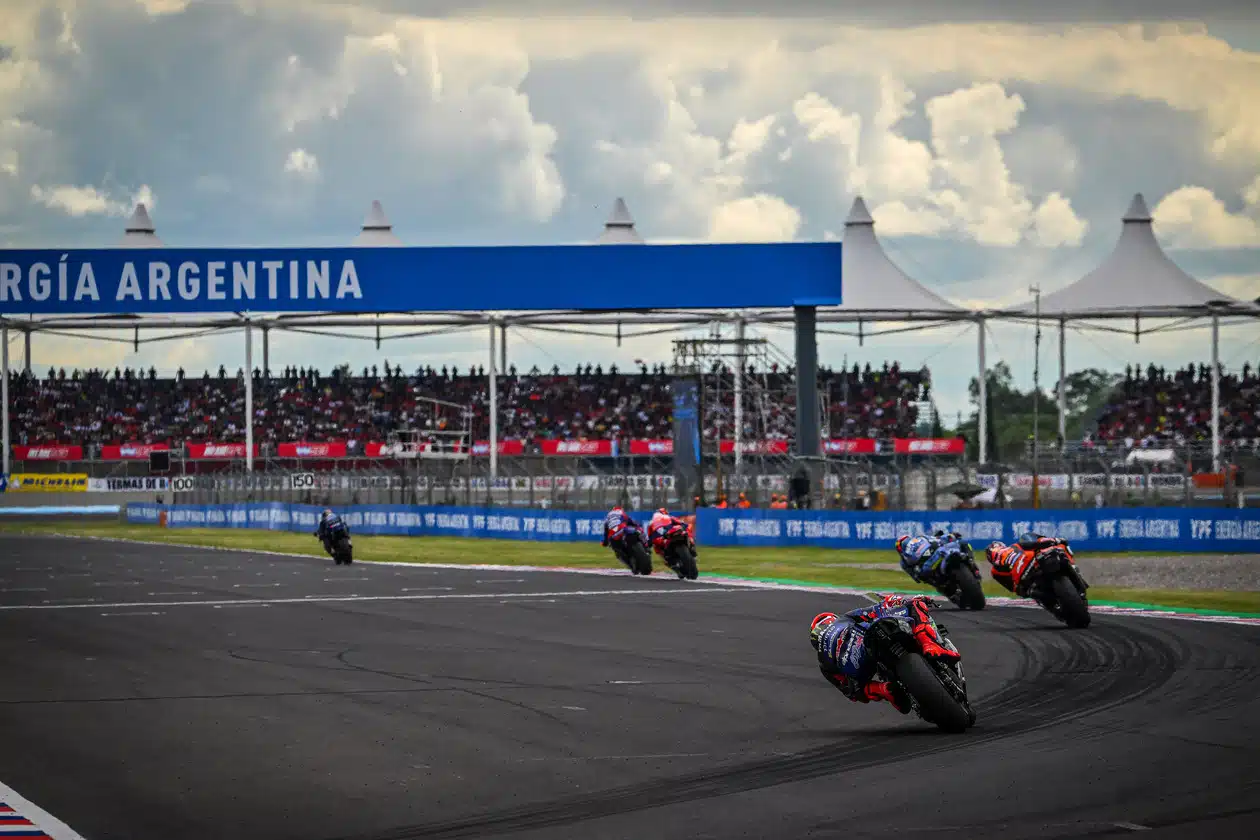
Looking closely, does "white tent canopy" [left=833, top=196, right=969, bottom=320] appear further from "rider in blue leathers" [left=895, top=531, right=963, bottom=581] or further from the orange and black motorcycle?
the orange and black motorcycle

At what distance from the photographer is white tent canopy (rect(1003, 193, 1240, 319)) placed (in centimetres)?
6200

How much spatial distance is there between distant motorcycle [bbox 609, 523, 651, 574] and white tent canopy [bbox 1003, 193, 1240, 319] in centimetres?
3573

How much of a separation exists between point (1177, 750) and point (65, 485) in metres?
73.5

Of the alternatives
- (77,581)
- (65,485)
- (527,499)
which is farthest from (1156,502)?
(65,485)

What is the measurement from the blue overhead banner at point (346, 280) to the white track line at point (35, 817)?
33.3 meters

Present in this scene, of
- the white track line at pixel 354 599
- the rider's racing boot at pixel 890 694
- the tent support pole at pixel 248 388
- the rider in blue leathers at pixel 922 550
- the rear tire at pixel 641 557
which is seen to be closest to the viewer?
the rider's racing boot at pixel 890 694

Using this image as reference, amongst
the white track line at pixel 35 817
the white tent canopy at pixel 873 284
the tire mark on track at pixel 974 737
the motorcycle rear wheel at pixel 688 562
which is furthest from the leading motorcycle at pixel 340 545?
the white tent canopy at pixel 873 284

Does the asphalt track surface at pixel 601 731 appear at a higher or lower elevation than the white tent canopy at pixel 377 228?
lower

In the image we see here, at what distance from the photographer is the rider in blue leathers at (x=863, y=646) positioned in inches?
429

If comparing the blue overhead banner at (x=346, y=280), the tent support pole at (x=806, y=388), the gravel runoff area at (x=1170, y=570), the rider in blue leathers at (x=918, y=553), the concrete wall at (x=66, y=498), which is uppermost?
the blue overhead banner at (x=346, y=280)

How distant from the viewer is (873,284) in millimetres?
62188

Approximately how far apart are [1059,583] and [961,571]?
9.53 feet

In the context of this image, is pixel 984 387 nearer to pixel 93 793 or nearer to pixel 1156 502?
pixel 1156 502

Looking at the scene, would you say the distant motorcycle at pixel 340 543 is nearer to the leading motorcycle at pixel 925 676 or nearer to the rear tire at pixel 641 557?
the rear tire at pixel 641 557
